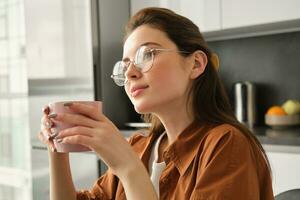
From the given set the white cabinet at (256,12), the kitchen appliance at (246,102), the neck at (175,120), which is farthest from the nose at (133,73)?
the kitchen appliance at (246,102)

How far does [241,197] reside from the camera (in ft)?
2.40

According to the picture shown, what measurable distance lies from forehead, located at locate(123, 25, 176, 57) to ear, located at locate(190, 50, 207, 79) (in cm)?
6

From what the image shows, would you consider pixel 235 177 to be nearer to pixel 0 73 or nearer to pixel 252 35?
pixel 252 35

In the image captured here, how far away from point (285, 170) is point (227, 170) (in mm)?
1161

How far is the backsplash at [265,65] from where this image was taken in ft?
7.87

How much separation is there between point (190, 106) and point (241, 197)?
0.88ft

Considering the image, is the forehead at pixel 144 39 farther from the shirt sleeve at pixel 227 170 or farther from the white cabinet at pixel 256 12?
the white cabinet at pixel 256 12

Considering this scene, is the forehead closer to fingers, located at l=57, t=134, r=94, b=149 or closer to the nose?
the nose

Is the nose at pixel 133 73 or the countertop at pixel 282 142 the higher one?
the nose at pixel 133 73

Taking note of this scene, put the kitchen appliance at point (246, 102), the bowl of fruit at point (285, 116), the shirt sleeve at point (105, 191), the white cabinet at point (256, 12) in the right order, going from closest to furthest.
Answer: the shirt sleeve at point (105, 191)
the white cabinet at point (256, 12)
the bowl of fruit at point (285, 116)
the kitchen appliance at point (246, 102)

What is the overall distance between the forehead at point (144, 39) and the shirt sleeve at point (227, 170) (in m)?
0.23

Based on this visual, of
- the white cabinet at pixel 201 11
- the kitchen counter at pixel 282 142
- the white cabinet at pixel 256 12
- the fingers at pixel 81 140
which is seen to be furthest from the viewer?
the white cabinet at pixel 201 11

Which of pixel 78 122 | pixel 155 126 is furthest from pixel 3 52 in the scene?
pixel 78 122

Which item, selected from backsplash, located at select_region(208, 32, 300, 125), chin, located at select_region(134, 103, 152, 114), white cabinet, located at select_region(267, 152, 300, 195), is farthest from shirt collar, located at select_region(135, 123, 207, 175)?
backsplash, located at select_region(208, 32, 300, 125)
